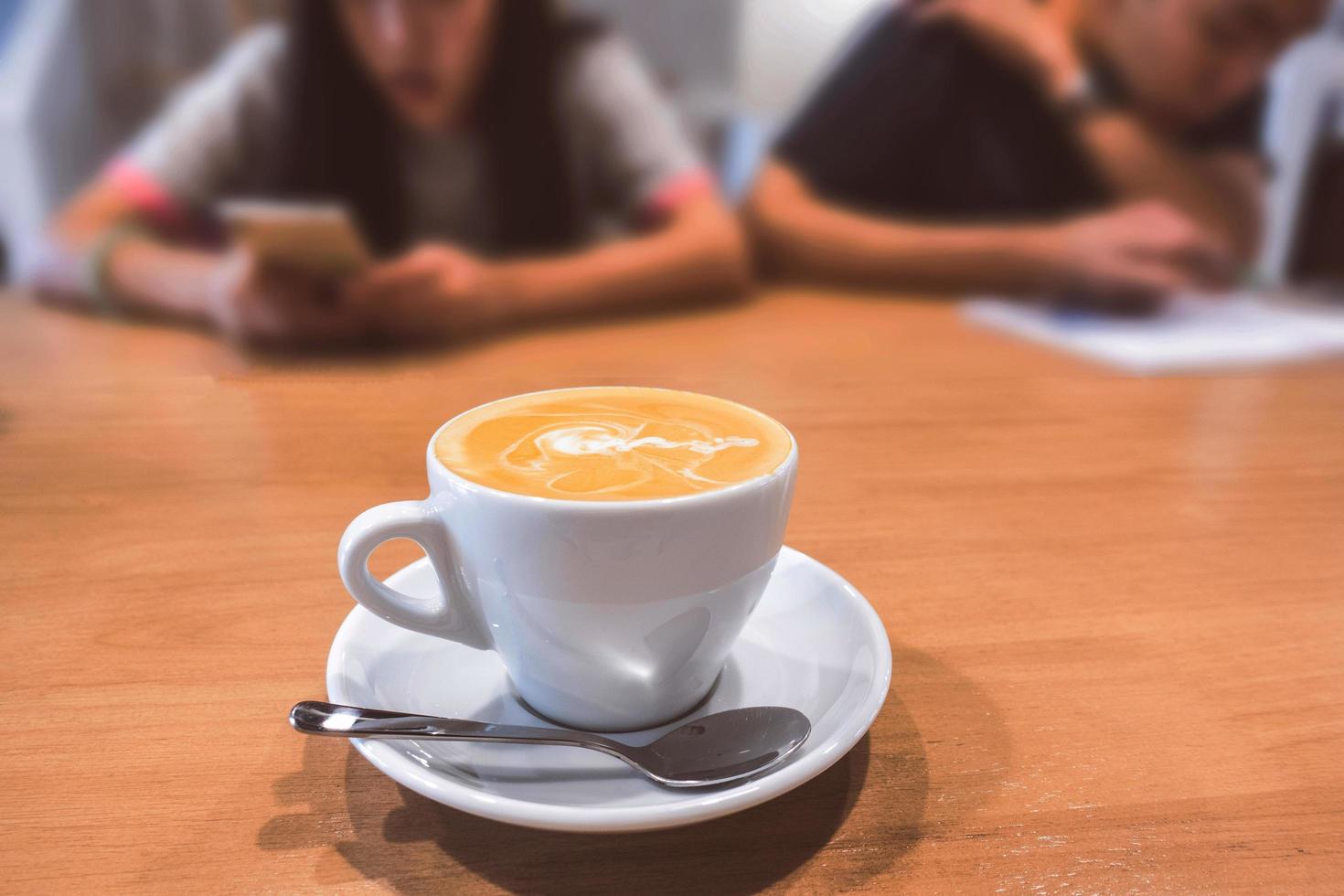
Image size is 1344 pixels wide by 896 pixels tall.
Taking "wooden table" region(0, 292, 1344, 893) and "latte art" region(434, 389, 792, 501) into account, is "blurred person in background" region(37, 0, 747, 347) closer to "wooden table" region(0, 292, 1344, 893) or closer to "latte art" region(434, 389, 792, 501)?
"wooden table" region(0, 292, 1344, 893)

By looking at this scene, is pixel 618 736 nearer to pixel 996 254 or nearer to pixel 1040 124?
pixel 996 254

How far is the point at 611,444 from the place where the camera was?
35 centimetres

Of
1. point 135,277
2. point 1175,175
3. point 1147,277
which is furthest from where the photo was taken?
point 1175,175

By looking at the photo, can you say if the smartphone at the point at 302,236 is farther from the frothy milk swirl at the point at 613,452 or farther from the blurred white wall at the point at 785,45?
the blurred white wall at the point at 785,45

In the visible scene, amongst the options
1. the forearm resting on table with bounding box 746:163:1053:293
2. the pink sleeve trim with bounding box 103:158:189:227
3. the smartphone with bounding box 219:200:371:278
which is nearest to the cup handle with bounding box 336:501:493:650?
the smartphone with bounding box 219:200:371:278

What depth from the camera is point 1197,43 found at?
2.25 m

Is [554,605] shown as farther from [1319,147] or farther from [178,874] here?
[1319,147]

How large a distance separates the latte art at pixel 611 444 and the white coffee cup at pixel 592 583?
0.01 meters

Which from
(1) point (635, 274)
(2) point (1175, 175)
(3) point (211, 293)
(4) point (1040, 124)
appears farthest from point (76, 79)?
(2) point (1175, 175)

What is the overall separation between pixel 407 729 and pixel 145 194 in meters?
1.61

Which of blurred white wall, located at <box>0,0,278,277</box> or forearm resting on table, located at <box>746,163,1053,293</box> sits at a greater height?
blurred white wall, located at <box>0,0,278,277</box>

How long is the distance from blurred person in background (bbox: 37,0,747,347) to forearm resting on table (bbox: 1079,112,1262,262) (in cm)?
112

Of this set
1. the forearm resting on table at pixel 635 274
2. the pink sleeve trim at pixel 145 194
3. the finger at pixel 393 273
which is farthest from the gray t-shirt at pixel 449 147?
the finger at pixel 393 273

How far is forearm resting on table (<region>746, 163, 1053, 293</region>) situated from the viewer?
4.56 feet
